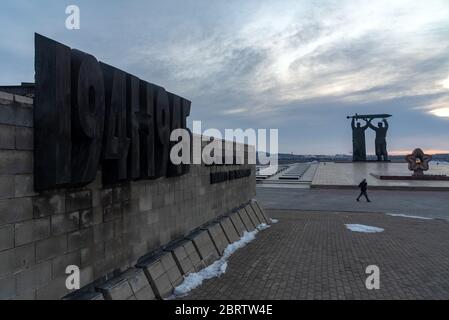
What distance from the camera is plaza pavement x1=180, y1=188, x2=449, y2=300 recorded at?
746cm

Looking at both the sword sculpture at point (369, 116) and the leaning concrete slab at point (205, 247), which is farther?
the sword sculpture at point (369, 116)

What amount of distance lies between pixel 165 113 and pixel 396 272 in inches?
251

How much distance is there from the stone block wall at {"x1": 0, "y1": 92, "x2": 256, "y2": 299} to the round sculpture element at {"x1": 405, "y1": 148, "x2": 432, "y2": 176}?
112 ft

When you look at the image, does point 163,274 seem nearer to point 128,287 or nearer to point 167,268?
point 167,268

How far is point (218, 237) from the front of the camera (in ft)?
35.6

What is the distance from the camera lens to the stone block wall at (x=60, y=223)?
168 inches

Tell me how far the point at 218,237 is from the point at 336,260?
3.26 meters

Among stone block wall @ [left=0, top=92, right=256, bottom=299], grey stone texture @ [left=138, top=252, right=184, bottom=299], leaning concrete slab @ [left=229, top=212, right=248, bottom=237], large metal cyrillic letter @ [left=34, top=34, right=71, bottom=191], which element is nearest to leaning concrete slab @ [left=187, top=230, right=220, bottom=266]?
stone block wall @ [left=0, top=92, right=256, bottom=299]

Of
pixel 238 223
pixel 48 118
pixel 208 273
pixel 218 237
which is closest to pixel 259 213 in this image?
pixel 238 223

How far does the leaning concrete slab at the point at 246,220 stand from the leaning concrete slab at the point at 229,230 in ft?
4.55

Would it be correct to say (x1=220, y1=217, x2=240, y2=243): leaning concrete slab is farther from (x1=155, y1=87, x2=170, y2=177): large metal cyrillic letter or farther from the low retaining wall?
(x1=155, y1=87, x2=170, y2=177): large metal cyrillic letter

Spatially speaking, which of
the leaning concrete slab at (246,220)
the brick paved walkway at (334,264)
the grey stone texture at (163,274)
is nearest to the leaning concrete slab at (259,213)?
the brick paved walkway at (334,264)

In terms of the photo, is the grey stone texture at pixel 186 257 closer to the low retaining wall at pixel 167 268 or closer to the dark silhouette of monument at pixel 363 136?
the low retaining wall at pixel 167 268

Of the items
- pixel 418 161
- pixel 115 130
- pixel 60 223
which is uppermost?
pixel 115 130
